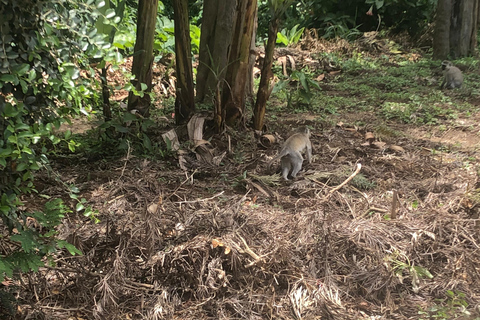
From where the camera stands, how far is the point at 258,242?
9.41ft

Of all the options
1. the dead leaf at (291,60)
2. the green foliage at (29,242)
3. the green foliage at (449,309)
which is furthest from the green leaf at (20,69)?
the dead leaf at (291,60)

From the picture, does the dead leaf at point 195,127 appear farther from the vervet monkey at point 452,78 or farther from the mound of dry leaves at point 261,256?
the vervet monkey at point 452,78

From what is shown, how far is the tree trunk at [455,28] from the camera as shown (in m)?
9.16

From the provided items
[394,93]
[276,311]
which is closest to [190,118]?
[276,311]

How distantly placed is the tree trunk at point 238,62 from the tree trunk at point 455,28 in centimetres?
661

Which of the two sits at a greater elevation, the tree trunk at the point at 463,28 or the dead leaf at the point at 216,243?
the tree trunk at the point at 463,28

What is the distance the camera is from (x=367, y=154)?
470 cm

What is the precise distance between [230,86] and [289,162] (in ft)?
4.02

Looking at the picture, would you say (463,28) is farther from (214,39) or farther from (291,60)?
(214,39)

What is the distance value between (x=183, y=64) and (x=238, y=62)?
0.64 meters

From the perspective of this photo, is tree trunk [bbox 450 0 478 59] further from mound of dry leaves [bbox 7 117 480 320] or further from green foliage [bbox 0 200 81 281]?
green foliage [bbox 0 200 81 281]

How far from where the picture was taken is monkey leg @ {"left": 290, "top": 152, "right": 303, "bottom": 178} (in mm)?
4137

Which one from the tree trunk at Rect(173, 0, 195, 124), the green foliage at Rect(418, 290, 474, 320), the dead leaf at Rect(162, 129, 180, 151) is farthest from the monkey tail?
the green foliage at Rect(418, 290, 474, 320)

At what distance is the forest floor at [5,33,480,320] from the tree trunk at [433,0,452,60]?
620 centimetres
